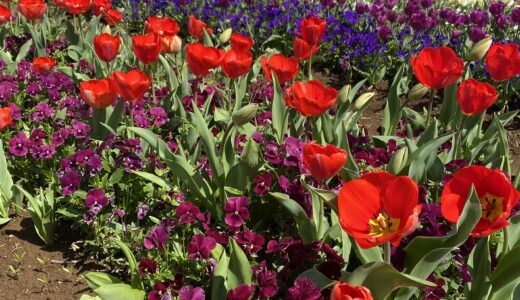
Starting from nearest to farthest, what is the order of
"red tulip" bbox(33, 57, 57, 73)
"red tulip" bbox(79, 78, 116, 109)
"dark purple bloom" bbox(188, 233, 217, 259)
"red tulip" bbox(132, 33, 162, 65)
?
"dark purple bloom" bbox(188, 233, 217, 259), "red tulip" bbox(79, 78, 116, 109), "red tulip" bbox(132, 33, 162, 65), "red tulip" bbox(33, 57, 57, 73)

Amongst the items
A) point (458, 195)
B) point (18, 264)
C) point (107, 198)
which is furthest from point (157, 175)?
point (458, 195)

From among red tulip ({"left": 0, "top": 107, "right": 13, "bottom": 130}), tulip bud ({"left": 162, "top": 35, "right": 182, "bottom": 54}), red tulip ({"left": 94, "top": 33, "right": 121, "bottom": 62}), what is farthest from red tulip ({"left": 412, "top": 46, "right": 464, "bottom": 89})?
red tulip ({"left": 0, "top": 107, "right": 13, "bottom": 130})

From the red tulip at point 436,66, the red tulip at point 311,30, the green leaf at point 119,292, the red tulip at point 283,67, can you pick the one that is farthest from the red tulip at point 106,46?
the red tulip at point 436,66

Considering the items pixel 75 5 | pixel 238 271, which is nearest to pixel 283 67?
pixel 238 271

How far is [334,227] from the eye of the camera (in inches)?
78.2

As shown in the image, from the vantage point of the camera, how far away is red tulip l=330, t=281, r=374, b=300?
3.88 ft

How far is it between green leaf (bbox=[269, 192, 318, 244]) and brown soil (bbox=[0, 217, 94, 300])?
85cm

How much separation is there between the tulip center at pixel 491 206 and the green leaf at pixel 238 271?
67 centimetres

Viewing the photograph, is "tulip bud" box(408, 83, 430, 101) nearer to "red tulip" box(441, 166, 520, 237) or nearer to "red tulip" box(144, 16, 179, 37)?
"red tulip" box(441, 166, 520, 237)

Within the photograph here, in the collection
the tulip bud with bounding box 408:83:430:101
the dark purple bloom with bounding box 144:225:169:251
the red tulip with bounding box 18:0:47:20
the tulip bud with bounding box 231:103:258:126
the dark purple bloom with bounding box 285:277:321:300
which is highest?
the tulip bud with bounding box 231:103:258:126

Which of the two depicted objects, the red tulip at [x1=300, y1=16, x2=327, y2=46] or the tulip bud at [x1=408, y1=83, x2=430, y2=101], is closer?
the tulip bud at [x1=408, y1=83, x2=430, y2=101]

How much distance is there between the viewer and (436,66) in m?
2.23

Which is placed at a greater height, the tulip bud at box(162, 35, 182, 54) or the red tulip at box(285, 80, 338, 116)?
the red tulip at box(285, 80, 338, 116)

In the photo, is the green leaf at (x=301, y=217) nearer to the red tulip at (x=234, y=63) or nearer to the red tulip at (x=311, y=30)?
the red tulip at (x=234, y=63)
